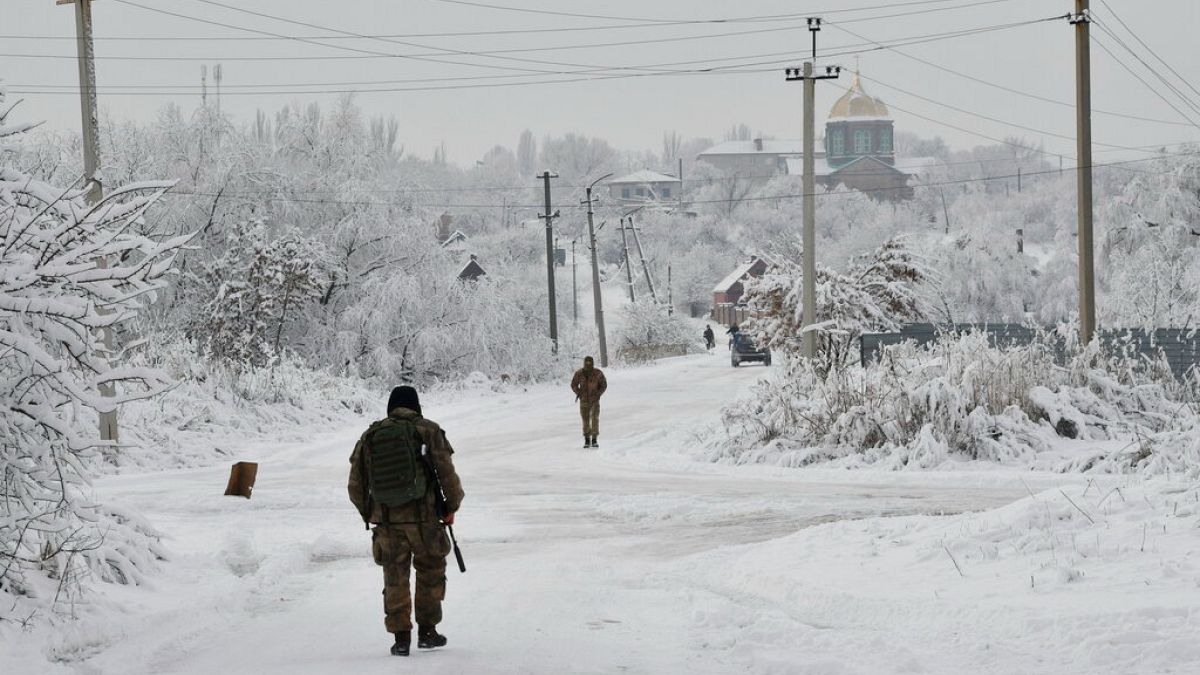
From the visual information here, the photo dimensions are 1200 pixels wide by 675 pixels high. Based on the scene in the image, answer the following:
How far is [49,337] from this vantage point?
8953 mm

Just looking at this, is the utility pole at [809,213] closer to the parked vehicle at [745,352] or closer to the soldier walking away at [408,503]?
the soldier walking away at [408,503]

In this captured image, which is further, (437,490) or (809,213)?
(809,213)

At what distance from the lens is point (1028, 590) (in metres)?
8.98

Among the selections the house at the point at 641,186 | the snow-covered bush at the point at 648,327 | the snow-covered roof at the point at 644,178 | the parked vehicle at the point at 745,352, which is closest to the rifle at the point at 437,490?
the parked vehicle at the point at 745,352

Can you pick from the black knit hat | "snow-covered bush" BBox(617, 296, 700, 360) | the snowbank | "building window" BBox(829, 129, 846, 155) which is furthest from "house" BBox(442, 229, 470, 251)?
"building window" BBox(829, 129, 846, 155)

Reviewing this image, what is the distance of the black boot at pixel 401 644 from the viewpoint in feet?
28.3

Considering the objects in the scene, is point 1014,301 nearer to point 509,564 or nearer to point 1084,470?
point 1084,470

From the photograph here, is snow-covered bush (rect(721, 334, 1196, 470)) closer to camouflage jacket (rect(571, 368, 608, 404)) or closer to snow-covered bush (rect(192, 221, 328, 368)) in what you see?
camouflage jacket (rect(571, 368, 608, 404))

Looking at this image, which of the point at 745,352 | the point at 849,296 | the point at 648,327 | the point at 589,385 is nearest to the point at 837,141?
the point at 648,327

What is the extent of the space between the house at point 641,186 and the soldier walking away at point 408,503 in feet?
584

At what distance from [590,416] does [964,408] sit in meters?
7.19

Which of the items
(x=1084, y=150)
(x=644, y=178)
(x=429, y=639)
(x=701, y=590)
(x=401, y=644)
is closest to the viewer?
(x=401, y=644)

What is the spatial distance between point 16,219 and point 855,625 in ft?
18.8

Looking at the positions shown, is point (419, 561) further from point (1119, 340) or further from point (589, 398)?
point (1119, 340)
